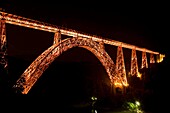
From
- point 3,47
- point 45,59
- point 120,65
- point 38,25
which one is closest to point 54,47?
point 45,59

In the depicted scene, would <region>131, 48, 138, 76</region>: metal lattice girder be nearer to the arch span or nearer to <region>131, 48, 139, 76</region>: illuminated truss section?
<region>131, 48, 139, 76</region>: illuminated truss section

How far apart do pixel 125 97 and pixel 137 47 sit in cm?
612

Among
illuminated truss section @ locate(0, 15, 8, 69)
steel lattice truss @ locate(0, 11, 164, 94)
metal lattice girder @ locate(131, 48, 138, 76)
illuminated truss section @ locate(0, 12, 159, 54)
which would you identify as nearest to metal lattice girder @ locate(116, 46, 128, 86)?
steel lattice truss @ locate(0, 11, 164, 94)

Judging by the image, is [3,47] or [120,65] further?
[120,65]

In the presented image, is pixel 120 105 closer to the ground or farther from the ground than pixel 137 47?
closer to the ground

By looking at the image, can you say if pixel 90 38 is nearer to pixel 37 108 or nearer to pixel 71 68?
pixel 37 108

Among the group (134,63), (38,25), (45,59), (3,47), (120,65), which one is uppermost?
(38,25)

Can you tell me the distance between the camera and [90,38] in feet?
62.7

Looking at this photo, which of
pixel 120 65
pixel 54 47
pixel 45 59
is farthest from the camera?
pixel 120 65

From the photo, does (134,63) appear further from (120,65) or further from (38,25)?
(38,25)

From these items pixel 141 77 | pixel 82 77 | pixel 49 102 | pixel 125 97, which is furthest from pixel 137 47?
pixel 49 102

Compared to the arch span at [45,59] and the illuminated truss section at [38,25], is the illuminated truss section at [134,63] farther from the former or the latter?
the illuminated truss section at [38,25]

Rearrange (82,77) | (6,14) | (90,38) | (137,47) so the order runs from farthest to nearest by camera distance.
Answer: (82,77), (137,47), (90,38), (6,14)

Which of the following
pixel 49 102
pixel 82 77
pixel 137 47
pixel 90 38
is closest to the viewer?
pixel 49 102
